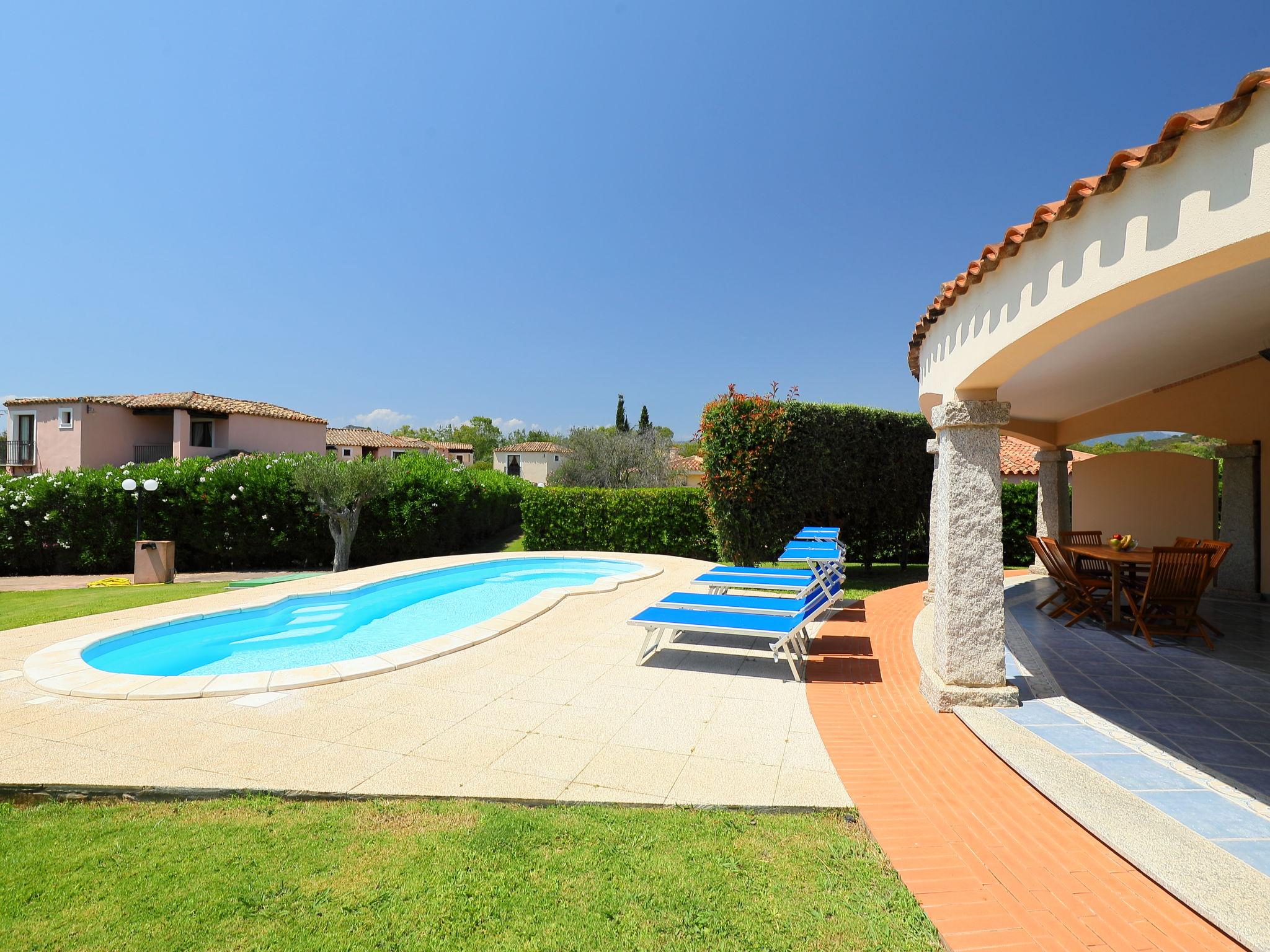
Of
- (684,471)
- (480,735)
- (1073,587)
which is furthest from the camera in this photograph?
(684,471)

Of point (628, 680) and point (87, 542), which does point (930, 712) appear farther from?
point (87, 542)

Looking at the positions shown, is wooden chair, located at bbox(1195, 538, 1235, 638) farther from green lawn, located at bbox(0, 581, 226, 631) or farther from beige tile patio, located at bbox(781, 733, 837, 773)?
green lawn, located at bbox(0, 581, 226, 631)

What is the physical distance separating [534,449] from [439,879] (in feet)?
189

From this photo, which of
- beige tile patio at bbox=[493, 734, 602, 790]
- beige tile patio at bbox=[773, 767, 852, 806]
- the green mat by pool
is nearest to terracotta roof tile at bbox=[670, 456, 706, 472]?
the green mat by pool

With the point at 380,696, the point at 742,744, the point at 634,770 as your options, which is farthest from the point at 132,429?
the point at 742,744

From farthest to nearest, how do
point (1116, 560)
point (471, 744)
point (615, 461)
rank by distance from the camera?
point (615, 461) → point (1116, 560) → point (471, 744)

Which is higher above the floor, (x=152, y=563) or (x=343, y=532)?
(x=343, y=532)

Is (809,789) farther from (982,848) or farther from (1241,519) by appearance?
(1241,519)

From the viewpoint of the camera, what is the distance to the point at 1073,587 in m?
8.23

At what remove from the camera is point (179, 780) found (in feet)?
12.3

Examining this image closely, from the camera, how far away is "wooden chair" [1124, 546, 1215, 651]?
6.65 meters

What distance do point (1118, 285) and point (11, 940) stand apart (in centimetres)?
600

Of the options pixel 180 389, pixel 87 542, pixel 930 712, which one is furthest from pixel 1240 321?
pixel 180 389

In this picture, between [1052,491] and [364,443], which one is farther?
[364,443]
